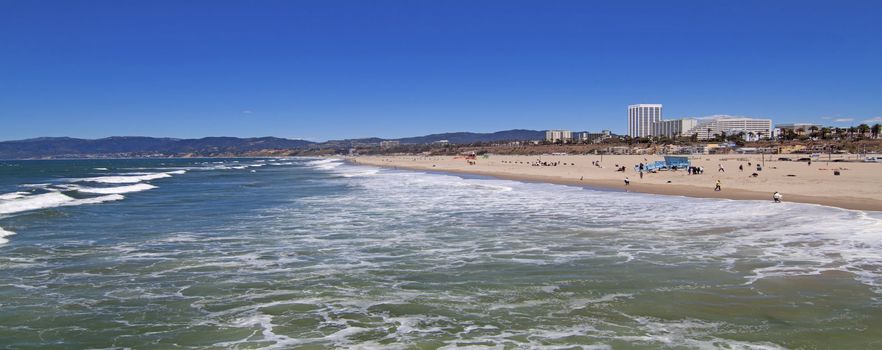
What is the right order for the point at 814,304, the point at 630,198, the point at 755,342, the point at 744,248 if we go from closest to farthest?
the point at 755,342 → the point at 814,304 → the point at 744,248 → the point at 630,198

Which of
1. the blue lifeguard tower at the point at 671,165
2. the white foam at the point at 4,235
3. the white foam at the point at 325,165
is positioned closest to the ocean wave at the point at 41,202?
the white foam at the point at 4,235

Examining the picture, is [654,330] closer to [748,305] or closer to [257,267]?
[748,305]

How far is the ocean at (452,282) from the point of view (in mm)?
7727

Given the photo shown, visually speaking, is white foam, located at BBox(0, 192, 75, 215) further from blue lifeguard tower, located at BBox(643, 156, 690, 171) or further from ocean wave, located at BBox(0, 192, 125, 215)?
blue lifeguard tower, located at BBox(643, 156, 690, 171)

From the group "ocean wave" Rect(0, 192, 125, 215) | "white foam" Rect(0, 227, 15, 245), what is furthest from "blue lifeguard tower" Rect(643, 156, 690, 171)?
"white foam" Rect(0, 227, 15, 245)

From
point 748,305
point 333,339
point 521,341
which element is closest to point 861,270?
point 748,305

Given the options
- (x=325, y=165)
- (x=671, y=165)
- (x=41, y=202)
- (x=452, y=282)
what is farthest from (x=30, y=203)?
(x=325, y=165)

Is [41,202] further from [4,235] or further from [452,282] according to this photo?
[452,282]

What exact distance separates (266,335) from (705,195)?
2442 centimetres

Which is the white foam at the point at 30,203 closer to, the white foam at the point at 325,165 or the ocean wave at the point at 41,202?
the ocean wave at the point at 41,202

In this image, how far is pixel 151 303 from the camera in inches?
374

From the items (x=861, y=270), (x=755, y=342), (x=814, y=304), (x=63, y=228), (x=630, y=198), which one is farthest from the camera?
(x=630, y=198)

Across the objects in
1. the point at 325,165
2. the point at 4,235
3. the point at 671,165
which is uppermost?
the point at 671,165

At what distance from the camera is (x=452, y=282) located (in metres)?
10.6
